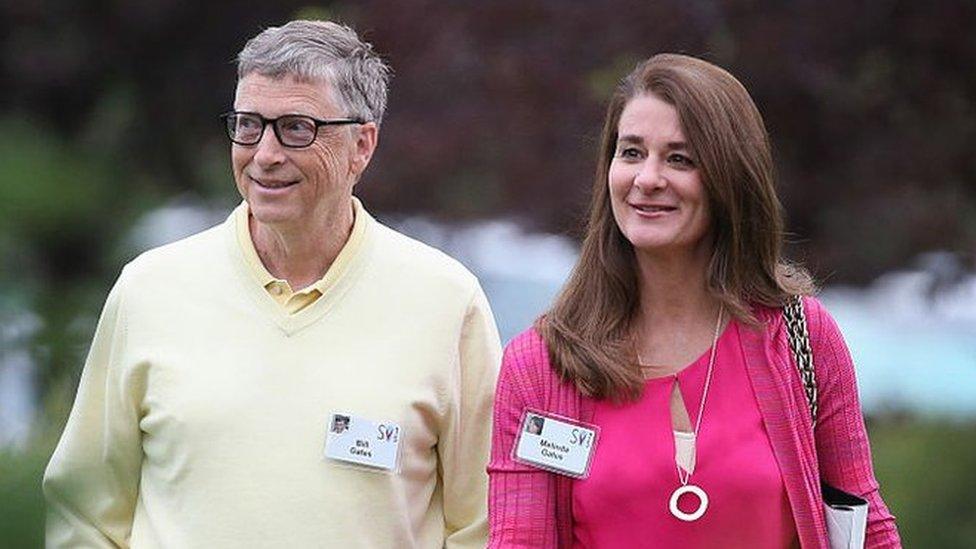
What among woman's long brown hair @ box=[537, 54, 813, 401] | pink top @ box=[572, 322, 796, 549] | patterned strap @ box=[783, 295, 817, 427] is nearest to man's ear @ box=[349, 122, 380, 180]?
woman's long brown hair @ box=[537, 54, 813, 401]

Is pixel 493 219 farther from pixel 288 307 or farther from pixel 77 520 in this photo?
pixel 288 307

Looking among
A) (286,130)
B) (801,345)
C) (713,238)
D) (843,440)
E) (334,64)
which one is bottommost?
(843,440)

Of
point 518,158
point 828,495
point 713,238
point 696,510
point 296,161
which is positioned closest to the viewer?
point 696,510

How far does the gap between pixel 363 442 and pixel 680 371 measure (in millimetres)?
597

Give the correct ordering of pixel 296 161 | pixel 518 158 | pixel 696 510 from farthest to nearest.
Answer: pixel 518 158, pixel 296 161, pixel 696 510

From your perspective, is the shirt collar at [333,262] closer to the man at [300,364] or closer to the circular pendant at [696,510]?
the man at [300,364]

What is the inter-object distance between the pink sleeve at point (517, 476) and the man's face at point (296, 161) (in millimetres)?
506

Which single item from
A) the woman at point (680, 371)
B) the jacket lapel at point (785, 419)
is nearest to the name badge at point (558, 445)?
the woman at point (680, 371)

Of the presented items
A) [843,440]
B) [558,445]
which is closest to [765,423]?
[843,440]

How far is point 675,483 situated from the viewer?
2646 millimetres

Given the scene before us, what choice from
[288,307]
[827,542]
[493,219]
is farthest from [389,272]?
[493,219]

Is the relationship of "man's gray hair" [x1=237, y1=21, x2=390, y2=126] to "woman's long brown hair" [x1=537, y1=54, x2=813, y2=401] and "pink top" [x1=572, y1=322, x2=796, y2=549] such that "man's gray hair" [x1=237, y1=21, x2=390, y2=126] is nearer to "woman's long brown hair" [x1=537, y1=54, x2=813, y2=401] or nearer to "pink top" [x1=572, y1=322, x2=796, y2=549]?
"woman's long brown hair" [x1=537, y1=54, x2=813, y2=401]

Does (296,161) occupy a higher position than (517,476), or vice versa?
(296,161)

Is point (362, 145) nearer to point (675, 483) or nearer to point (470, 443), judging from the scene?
point (470, 443)
